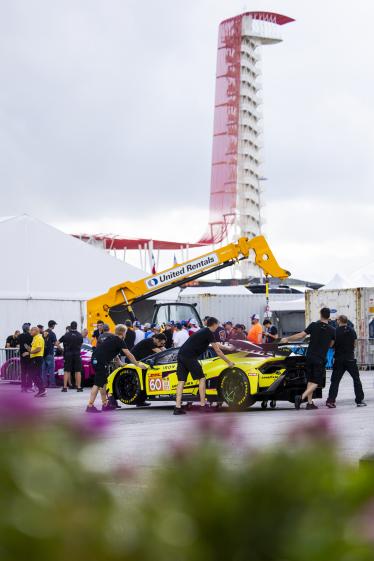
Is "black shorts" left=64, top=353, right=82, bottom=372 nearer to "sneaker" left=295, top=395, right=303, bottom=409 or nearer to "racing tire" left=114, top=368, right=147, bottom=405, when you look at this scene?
"racing tire" left=114, top=368, right=147, bottom=405

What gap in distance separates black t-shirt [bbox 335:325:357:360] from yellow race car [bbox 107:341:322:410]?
716 mm

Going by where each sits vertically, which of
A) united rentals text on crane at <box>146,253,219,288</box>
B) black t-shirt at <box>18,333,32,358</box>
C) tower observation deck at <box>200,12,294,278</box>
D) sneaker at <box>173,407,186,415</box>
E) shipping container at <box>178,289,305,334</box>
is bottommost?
sneaker at <box>173,407,186,415</box>

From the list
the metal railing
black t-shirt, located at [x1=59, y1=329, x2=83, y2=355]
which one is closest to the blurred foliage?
black t-shirt, located at [x1=59, y1=329, x2=83, y2=355]

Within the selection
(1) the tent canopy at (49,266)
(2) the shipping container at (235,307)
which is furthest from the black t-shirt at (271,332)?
(2) the shipping container at (235,307)

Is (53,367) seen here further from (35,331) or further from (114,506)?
(114,506)

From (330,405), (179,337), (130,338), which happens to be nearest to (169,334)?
(179,337)

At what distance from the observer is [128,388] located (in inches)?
786

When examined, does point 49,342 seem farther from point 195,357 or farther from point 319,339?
point 319,339

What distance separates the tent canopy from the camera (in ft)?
119

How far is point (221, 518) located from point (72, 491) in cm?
28

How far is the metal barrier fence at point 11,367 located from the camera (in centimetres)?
2927

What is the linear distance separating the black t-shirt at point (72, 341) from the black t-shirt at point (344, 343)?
8.12 meters

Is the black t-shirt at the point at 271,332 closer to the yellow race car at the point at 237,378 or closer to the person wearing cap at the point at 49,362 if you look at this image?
the person wearing cap at the point at 49,362

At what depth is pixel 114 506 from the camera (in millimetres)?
1992
